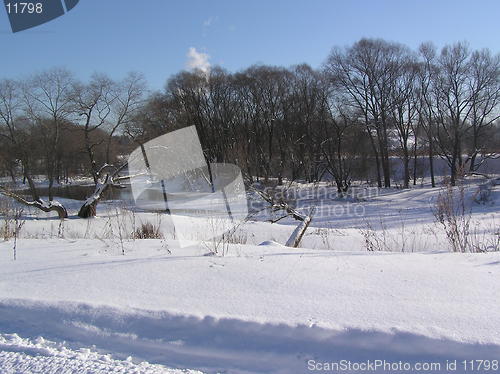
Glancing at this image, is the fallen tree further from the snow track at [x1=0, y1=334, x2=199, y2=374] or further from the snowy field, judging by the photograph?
the snow track at [x1=0, y1=334, x2=199, y2=374]

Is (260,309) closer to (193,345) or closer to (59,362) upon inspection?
(193,345)

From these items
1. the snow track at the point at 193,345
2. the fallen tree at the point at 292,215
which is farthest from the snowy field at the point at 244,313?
the fallen tree at the point at 292,215

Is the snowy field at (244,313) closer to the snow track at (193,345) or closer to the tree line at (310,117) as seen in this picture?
the snow track at (193,345)

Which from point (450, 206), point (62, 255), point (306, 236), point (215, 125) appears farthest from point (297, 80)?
point (62, 255)

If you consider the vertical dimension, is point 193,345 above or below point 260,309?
below

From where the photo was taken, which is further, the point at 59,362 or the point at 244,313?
the point at 244,313

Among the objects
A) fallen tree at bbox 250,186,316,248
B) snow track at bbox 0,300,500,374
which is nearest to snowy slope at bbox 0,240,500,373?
snow track at bbox 0,300,500,374

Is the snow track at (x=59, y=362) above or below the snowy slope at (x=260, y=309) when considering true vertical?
below

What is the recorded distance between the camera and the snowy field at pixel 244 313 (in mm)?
1923

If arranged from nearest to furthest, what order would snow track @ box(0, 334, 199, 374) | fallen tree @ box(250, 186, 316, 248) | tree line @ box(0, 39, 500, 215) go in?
snow track @ box(0, 334, 199, 374), fallen tree @ box(250, 186, 316, 248), tree line @ box(0, 39, 500, 215)

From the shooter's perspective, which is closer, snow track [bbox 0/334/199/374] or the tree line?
snow track [bbox 0/334/199/374]

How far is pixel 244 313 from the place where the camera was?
2.26 metres

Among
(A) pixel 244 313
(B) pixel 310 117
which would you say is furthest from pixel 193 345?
(B) pixel 310 117

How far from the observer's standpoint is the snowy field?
1.92 m
